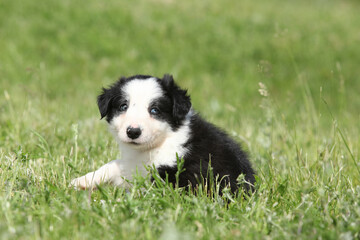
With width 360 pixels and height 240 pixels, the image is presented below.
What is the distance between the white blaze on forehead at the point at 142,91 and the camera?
3803mm

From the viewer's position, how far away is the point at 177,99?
393 cm

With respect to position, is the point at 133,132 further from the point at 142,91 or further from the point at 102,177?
the point at 102,177

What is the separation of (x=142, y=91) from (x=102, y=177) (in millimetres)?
814

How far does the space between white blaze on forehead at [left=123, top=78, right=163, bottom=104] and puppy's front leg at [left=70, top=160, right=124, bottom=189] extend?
0.59 m

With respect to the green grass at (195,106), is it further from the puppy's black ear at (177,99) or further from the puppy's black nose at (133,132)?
the puppy's black ear at (177,99)

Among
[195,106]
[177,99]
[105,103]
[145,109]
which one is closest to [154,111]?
[145,109]

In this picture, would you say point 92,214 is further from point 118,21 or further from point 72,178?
point 118,21

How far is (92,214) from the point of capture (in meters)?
2.73

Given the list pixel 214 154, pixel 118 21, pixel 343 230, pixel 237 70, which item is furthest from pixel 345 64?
pixel 343 230

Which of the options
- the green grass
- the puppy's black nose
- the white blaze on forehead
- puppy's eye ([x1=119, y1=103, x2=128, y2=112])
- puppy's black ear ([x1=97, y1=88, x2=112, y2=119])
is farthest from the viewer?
puppy's black ear ([x1=97, y1=88, x2=112, y2=119])

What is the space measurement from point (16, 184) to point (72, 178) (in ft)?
2.00

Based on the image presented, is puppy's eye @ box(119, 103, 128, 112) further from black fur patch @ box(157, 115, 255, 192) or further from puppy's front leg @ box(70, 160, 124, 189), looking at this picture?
black fur patch @ box(157, 115, 255, 192)

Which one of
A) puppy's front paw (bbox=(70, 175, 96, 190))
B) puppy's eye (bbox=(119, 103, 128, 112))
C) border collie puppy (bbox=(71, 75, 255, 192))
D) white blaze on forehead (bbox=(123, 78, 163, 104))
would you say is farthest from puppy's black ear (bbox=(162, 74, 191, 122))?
puppy's front paw (bbox=(70, 175, 96, 190))

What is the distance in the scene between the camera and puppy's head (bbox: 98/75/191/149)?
11.9ft
